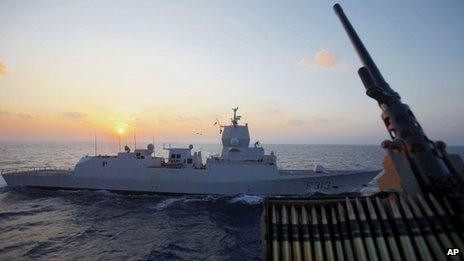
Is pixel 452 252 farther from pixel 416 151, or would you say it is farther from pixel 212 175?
pixel 212 175

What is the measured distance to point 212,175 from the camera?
2638 cm

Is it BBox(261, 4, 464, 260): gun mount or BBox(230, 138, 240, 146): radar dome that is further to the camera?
BBox(230, 138, 240, 146): radar dome

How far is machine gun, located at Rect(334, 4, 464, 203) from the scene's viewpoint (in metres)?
3.88

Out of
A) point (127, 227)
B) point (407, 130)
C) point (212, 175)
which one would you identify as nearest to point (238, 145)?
point (212, 175)

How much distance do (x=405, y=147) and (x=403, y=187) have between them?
53 cm

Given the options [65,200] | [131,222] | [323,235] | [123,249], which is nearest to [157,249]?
[123,249]

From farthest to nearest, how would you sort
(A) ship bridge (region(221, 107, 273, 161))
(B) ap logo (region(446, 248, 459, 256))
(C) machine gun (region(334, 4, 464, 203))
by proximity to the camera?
(A) ship bridge (region(221, 107, 273, 161)), (C) machine gun (region(334, 4, 464, 203)), (B) ap logo (region(446, 248, 459, 256))

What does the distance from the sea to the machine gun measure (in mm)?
11720

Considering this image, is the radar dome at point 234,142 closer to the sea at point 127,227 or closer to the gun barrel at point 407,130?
the sea at point 127,227

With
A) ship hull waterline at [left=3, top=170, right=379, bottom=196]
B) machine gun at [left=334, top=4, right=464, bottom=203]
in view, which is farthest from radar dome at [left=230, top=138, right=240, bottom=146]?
machine gun at [left=334, top=4, right=464, bottom=203]

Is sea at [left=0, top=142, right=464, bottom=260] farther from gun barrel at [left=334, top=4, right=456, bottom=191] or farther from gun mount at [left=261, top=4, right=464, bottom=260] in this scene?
gun barrel at [left=334, top=4, right=456, bottom=191]

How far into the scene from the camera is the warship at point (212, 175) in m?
25.8

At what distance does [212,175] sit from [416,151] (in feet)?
75.2

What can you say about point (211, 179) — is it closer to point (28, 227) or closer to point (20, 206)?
point (28, 227)
